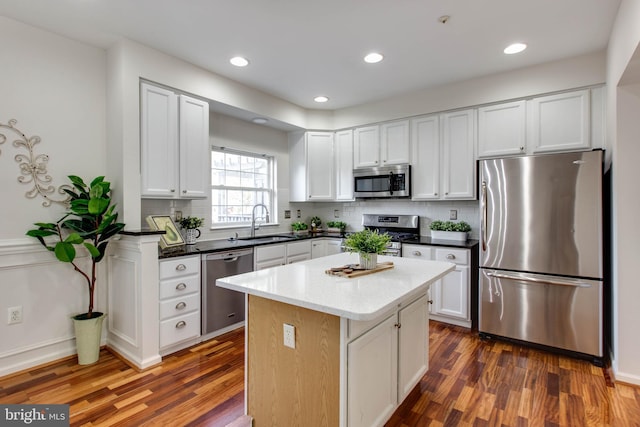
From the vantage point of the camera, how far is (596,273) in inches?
103

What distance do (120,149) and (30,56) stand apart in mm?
937

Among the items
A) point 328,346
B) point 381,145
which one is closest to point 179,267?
point 328,346

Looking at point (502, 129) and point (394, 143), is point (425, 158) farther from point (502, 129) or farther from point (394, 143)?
point (502, 129)

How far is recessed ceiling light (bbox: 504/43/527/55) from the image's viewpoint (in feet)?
9.20

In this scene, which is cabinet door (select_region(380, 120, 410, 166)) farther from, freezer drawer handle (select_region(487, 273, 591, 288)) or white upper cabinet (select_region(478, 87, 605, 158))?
freezer drawer handle (select_region(487, 273, 591, 288))

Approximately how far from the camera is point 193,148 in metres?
3.21

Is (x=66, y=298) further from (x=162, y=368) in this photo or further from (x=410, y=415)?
(x=410, y=415)

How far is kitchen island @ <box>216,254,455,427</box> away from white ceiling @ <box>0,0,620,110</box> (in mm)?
1877

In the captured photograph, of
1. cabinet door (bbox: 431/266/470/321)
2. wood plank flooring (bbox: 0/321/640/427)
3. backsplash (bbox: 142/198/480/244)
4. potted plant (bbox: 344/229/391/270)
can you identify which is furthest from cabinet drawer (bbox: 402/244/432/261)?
potted plant (bbox: 344/229/391/270)

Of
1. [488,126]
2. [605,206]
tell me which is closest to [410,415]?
[605,206]

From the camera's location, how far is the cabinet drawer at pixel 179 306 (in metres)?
2.74

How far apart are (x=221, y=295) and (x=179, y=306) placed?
16.9 inches

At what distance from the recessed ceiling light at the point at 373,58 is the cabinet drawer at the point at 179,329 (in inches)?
113

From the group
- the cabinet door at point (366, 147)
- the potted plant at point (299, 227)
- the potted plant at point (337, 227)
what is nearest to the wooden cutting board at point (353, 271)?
the cabinet door at point (366, 147)
